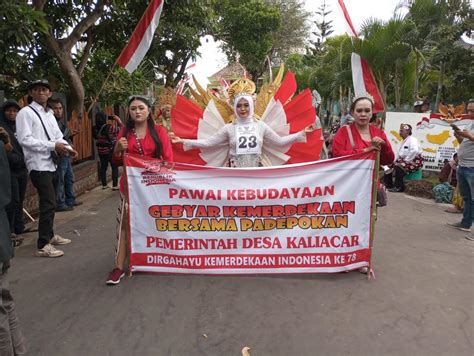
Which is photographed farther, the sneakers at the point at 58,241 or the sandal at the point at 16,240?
the sneakers at the point at 58,241

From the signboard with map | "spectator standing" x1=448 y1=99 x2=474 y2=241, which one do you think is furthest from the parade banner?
the signboard with map

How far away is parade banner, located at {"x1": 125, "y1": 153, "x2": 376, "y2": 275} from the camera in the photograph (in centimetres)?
361

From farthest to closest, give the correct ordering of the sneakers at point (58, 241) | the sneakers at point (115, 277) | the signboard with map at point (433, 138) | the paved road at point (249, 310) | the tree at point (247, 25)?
1. the tree at point (247, 25)
2. the signboard with map at point (433, 138)
3. the sneakers at point (58, 241)
4. the sneakers at point (115, 277)
5. the paved road at point (249, 310)

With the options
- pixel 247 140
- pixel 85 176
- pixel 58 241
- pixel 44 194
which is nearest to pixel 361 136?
pixel 247 140

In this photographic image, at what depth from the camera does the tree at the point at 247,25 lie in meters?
16.1

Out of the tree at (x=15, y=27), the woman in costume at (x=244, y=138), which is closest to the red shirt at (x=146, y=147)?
the woman in costume at (x=244, y=138)

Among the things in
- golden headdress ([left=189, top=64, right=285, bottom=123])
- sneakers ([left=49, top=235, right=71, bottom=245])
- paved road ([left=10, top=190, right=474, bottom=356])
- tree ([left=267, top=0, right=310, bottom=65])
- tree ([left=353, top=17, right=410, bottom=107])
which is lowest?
paved road ([left=10, top=190, right=474, bottom=356])

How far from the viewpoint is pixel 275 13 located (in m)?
16.7

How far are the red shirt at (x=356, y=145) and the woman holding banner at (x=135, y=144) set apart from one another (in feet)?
5.35

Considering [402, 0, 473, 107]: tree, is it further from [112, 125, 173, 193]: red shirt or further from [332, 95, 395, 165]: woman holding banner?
[112, 125, 173, 193]: red shirt

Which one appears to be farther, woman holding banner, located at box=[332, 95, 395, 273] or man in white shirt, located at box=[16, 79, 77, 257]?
man in white shirt, located at box=[16, 79, 77, 257]

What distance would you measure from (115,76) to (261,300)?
722cm

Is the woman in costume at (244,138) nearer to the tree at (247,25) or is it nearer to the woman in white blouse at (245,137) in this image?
the woman in white blouse at (245,137)

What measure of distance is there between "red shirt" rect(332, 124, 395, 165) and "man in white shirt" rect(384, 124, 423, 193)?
17.1ft
